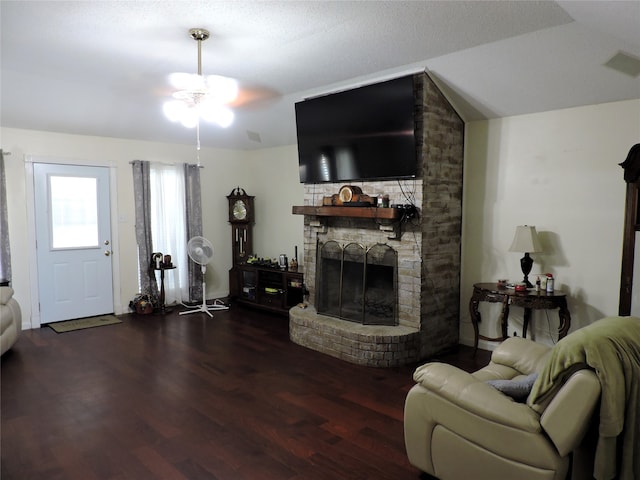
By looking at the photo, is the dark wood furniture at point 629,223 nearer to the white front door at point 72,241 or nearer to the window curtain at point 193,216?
the window curtain at point 193,216

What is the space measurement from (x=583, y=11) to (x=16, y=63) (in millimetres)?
4456

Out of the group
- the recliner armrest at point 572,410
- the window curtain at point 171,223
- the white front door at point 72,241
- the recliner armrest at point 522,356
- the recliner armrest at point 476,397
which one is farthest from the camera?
the window curtain at point 171,223

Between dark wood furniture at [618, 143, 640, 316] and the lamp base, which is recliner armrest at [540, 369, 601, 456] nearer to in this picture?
dark wood furniture at [618, 143, 640, 316]

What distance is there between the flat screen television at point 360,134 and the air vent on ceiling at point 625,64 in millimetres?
1502

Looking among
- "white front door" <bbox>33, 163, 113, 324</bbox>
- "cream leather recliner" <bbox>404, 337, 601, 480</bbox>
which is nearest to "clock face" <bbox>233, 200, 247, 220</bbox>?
"white front door" <bbox>33, 163, 113, 324</bbox>

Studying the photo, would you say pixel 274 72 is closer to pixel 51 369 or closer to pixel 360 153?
pixel 360 153

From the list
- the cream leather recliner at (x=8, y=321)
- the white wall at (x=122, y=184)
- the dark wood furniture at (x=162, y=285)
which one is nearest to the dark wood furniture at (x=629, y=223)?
the dark wood furniture at (x=162, y=285)

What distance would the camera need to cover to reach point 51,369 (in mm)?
4023

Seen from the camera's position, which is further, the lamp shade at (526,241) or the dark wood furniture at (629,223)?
the lamp shade at (526,241)

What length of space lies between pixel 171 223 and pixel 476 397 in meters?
5.29

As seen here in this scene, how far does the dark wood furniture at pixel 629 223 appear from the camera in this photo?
3459mm

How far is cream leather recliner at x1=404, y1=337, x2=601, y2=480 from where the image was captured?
1872 mm

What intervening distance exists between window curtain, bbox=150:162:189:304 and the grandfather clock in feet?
2.54

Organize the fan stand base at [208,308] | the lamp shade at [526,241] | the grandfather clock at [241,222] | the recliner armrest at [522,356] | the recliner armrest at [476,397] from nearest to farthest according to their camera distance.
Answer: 1. the recliner armrest at [476,397]
2. the recliner armrest at [522,356]
3. the lamp shade at [526,241]
4. the fan stand base at [208,308]
5. the grandfather clock at [241,222]
